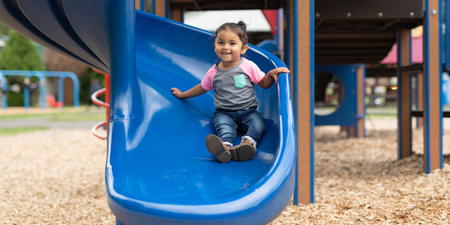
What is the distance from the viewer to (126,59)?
1.85 metres

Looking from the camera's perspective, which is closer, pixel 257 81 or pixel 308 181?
pixel 257 81

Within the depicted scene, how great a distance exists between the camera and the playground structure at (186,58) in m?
1.62

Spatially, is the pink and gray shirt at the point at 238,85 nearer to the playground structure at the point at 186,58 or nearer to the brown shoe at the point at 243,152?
the playground structure at the point at 186,58

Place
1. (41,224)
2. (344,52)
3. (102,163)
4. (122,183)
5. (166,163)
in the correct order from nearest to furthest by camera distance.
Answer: (122,183) < (166,163) < (41,224) < (102,163) < (344,52)

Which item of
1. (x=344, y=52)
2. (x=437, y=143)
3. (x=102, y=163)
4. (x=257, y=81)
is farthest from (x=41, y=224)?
(x=344, y=52)

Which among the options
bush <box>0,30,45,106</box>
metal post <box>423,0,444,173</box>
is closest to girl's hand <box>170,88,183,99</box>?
metal post <box>423,0,444,173</box>

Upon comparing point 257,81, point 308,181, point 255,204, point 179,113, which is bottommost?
point 308,181

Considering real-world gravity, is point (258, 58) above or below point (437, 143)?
above

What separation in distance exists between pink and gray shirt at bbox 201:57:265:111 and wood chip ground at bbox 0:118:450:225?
837 mm

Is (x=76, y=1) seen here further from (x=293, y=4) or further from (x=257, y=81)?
(x=293, y=4)

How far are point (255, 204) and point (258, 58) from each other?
1.08 m

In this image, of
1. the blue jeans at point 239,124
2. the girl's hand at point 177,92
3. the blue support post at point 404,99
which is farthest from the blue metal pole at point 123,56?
the blue support post at point 404,99

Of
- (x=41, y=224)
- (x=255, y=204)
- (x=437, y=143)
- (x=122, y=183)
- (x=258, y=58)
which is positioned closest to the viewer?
(x=255, y=204)

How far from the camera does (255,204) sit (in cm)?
119
